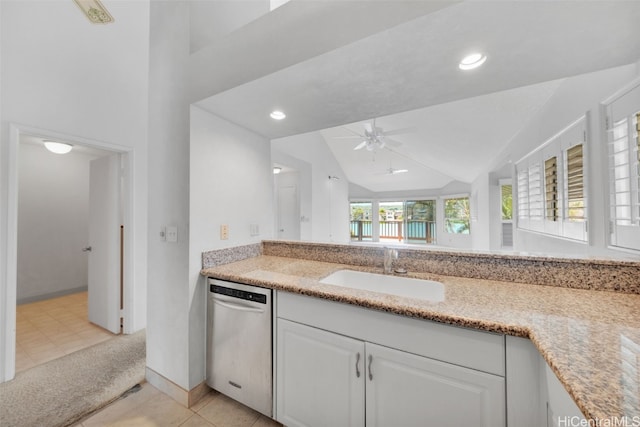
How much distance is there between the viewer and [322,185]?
5754mm

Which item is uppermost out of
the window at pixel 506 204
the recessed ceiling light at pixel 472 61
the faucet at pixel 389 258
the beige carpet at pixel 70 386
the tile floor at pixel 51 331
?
the recessed ceiling light at pixel 472 61

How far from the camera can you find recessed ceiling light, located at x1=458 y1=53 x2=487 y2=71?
1184 millimetres

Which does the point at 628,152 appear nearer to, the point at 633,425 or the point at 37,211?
the point at 633,425

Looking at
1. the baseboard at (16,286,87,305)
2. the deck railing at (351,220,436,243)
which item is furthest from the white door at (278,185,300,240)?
the deck railing at (351,220,436,243)

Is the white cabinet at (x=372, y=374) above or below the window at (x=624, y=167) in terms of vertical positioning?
below

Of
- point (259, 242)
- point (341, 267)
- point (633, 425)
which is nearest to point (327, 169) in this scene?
point (259, 242)

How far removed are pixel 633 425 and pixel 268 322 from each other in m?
1.36

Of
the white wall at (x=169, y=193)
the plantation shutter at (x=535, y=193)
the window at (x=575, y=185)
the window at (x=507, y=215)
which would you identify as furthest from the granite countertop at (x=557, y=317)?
the window at (x=507, y=215)

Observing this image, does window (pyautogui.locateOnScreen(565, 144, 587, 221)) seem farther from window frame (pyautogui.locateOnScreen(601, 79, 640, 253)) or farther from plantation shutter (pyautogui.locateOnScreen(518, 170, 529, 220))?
plantation shutter (pyautogui.locateOnScreen(518, 170, 529, 220))

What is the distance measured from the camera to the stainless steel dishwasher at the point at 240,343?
1.46 m

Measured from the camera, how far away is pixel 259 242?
89.4 inches

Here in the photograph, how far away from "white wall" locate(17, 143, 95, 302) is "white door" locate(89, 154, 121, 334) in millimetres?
1625

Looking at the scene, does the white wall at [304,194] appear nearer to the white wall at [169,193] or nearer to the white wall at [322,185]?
the white wall at [322,185]

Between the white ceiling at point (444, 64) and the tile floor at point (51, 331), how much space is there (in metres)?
2.65
